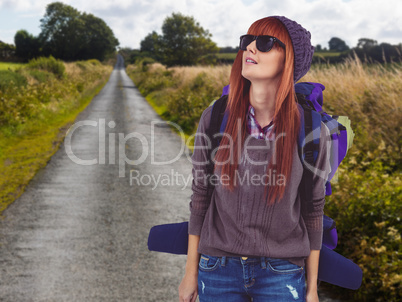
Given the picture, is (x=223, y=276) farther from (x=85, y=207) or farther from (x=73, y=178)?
(x=73, y=178)

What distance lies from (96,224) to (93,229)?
6.8 inches

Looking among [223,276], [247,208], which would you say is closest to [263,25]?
[247,208]

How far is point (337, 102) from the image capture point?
27.3 ft

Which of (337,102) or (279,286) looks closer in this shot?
(279,286)

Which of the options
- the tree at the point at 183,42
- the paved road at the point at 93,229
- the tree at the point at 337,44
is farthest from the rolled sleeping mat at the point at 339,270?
the tree at the point at 337,44

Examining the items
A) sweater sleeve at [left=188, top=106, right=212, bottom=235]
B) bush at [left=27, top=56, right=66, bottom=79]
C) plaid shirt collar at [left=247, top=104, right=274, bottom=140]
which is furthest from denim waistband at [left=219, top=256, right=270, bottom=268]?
bush at [left=27, top=56, right=66, bottom=79]

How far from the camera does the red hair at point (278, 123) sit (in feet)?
4.94

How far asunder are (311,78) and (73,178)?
612 cm

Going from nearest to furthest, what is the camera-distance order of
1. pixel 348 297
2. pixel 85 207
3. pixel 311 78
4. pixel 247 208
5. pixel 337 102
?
1. pixel 247 208
2. pixel 348 297
3. pixel 85 207
4. pixel 337 102
5. pixel 311 78

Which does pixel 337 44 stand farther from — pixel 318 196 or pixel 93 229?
pixel 318 196

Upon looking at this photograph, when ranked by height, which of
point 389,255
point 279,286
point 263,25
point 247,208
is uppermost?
point 263,25

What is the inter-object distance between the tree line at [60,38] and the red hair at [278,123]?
225 feet

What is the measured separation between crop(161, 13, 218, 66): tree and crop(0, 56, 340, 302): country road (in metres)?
30.6

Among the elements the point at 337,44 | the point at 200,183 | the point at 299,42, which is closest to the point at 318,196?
the point at 200,183
